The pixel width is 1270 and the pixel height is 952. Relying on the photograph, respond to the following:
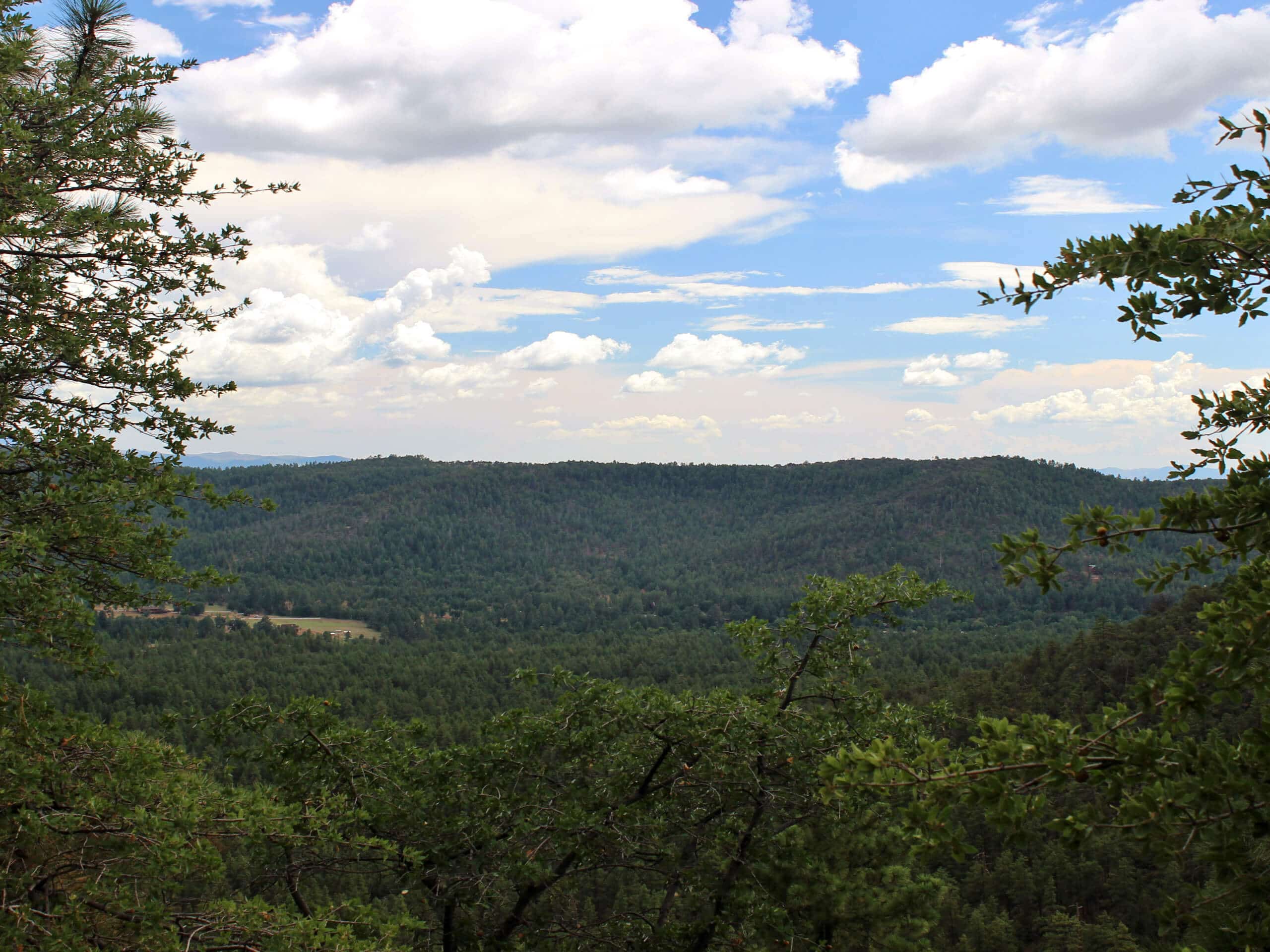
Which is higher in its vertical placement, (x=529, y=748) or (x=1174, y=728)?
(x=1174, y=728)

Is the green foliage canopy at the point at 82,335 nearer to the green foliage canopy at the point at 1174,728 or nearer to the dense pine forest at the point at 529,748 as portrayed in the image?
the dense pine forest at the point at 529,748

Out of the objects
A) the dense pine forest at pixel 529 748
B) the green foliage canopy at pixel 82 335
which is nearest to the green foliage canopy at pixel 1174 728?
the dense pine forest at pixel 529 748

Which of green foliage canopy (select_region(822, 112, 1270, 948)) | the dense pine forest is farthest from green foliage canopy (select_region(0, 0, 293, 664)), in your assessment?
green foliage canopy (select_region(822, 112, 1270, 948))

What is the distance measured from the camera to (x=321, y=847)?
286 inches

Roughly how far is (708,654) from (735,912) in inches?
4094

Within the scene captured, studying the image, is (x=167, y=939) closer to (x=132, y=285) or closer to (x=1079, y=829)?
(x=1079, y=829)

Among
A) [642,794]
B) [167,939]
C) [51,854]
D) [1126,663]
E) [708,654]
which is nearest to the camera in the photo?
[167,939]

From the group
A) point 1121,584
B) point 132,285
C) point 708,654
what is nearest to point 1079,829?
point 132,285

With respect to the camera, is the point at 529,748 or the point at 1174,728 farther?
the point at 529,748

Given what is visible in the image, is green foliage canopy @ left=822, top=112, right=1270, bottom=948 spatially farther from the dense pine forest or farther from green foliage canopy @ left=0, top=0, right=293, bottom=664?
green foliage canopy @ left=0, top=0, right=293, bottom=664

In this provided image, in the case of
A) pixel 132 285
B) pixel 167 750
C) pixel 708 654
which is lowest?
pixel 708 654

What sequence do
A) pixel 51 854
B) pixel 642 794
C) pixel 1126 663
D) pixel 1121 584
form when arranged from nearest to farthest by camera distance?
pixel 51 854 < pixel 642 794 < pixel 1126 663 < pixel 1121 584

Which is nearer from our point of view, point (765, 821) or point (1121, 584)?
point (765, 821)

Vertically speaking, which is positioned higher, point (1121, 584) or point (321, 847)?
point (321, 847)
